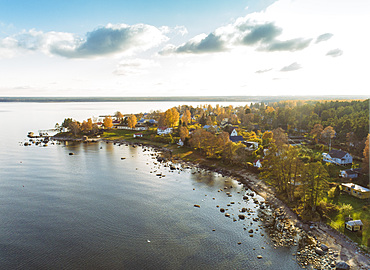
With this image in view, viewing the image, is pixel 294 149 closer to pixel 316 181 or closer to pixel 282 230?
pixel 316 181

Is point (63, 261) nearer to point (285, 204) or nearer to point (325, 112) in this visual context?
point (285, 204)

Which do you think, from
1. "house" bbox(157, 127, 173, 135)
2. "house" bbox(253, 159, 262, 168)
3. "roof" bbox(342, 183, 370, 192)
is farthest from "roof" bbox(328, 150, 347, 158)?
"house" bbox(157, 127, 173, 135)

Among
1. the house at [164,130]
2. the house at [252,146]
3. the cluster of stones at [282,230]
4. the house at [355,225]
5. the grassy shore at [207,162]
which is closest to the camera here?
the house at [355,225]

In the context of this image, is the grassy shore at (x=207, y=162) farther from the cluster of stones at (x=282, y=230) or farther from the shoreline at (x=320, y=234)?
the cluster of stones at (x=282, y=230)

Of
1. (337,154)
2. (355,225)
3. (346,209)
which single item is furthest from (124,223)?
(337,154)

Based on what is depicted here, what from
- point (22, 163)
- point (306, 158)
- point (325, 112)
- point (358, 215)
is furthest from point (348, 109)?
point (22, 163)

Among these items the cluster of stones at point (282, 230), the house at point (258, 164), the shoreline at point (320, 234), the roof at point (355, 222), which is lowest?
the cluster of stones at point (282, 230)

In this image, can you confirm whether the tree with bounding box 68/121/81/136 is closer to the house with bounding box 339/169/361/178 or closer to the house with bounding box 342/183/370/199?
the house with bounding box 339/169/361/178

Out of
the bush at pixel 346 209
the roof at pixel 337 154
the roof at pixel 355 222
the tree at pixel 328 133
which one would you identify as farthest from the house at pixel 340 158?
the roof at pixel 355 222

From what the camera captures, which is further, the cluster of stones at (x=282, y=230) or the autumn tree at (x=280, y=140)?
the autumn tree at (x=280, y=140)
